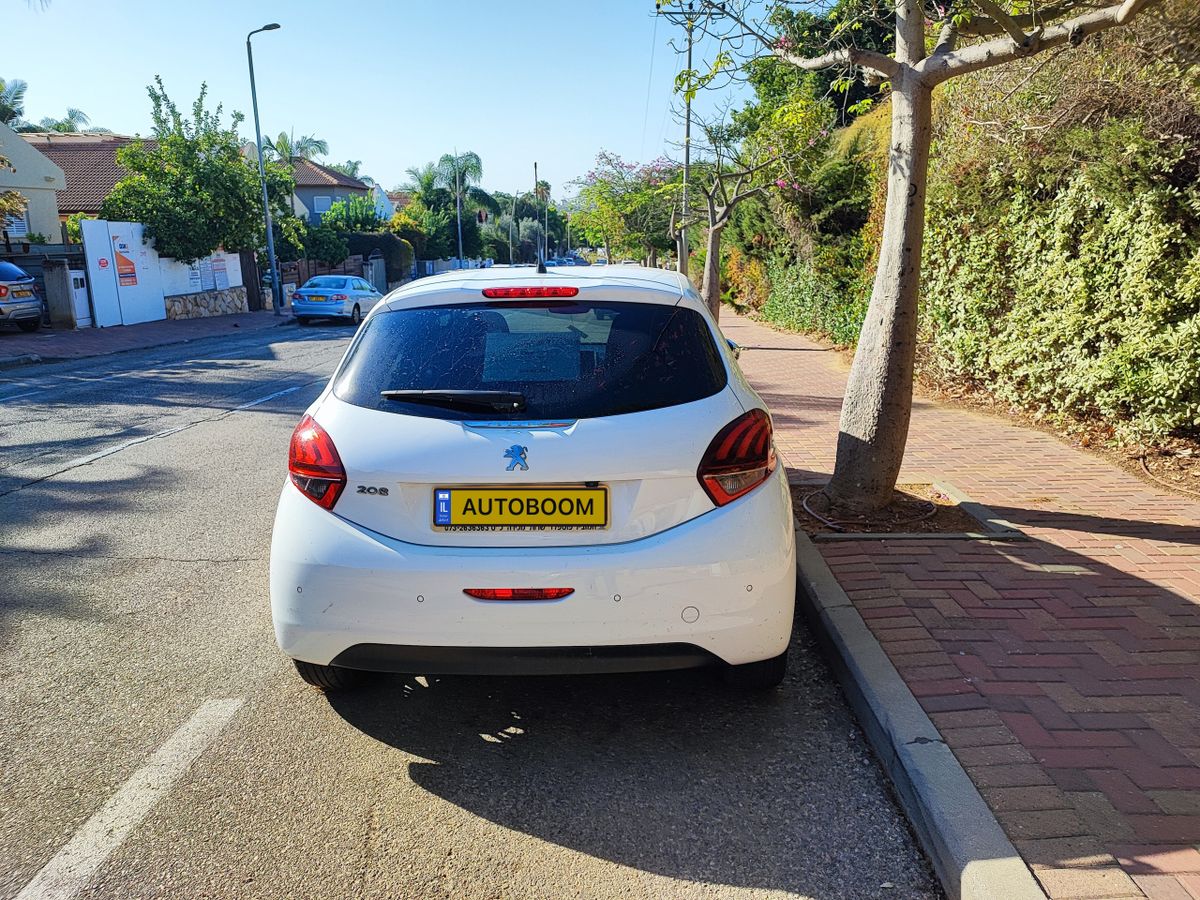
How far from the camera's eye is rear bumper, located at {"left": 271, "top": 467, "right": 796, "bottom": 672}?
115 inches

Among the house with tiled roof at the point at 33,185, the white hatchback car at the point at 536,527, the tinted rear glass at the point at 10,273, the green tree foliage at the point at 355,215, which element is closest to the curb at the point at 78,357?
the tinted rear glass at the point at 10,273

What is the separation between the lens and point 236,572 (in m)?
5.08

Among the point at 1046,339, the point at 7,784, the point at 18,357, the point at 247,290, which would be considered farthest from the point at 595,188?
the point at 7,784

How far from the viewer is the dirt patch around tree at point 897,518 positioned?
5453mm

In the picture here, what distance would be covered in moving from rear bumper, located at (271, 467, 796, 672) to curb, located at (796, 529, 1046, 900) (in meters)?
0.58

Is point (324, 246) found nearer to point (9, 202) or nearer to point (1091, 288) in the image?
point (9, 202)

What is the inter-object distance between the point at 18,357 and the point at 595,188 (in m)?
21.6

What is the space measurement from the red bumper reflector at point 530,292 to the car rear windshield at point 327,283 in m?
24.7

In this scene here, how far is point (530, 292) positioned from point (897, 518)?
3.21 m

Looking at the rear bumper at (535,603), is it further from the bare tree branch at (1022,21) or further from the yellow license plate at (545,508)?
the bare tree branch at (1022,21)

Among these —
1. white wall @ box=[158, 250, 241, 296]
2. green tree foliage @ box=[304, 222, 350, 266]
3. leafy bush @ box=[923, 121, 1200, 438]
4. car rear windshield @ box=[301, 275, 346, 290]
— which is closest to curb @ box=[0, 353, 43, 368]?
car rear windshield @ box=[301, 275, 346, 290]

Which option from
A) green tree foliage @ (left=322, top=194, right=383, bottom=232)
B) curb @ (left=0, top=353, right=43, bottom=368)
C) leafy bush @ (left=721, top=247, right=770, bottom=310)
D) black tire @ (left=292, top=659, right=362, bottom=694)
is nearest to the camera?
black tire @ (left=292, top=659, right=362, bottom=694)

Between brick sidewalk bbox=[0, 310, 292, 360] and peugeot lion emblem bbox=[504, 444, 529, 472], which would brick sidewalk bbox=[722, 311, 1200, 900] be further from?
brick sidewalk bbox=[0, 310, 292, 360]

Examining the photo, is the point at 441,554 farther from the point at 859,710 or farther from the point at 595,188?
the point at 595,188
